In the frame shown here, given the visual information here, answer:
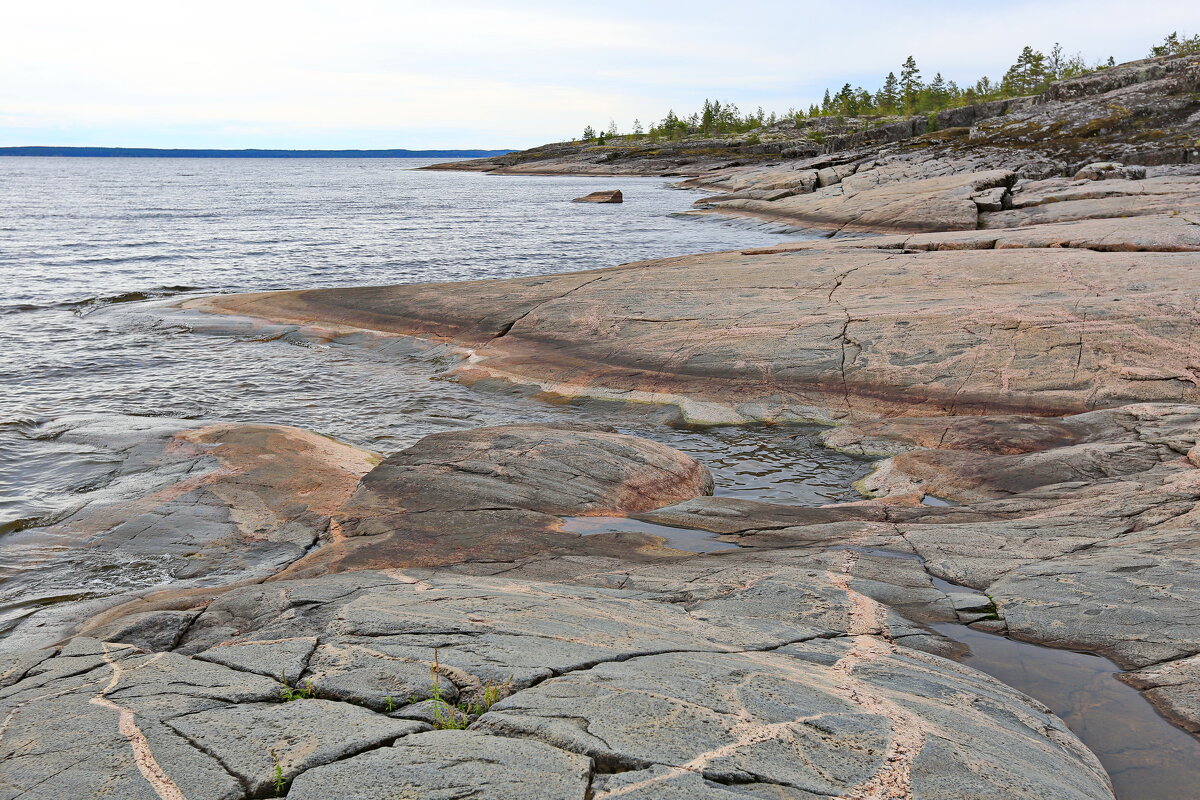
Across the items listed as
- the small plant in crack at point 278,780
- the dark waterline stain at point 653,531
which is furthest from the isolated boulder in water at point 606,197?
the small plant in crack at point 278,780

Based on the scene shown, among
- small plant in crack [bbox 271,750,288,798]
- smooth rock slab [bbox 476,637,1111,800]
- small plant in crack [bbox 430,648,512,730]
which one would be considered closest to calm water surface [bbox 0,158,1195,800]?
smooth rock slab [bbox 476,637,1111,800]

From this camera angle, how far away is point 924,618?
682 cm

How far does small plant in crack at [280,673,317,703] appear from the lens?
449 cm

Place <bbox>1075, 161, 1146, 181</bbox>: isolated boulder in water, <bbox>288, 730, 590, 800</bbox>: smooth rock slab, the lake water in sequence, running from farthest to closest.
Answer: <bbox>1075, 161, 1146, 181</bbox>: isolated boulder in water, the lake water, <bbox>288, 730, 590, 800</bbox>: smooth rock slab

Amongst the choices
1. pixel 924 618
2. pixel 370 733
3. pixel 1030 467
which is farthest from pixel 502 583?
pixel 1030 467

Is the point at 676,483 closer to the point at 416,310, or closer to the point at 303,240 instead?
the point at 416,310

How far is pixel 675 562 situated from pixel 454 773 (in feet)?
15.5

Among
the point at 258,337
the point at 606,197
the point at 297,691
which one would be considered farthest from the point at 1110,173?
the point at 297,691

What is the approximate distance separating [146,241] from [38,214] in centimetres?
2681

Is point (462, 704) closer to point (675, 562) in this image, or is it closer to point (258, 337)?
point (675, 562)

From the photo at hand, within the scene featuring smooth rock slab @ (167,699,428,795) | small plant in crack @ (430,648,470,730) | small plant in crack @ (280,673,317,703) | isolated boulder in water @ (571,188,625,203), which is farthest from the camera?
isolated boulder in water @ (571,188,625,203)

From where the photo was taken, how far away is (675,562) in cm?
809

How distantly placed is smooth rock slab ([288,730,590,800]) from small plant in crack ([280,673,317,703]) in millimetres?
910

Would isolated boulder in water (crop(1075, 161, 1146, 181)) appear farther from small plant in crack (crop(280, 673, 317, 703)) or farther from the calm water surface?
small plant in crack (crop(280, 673, 317, 703))
